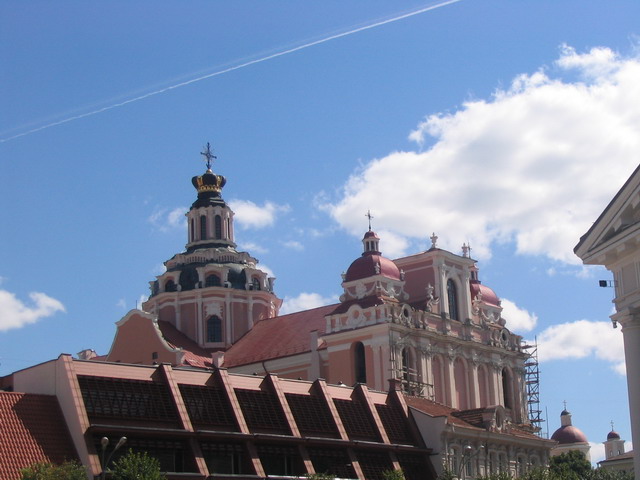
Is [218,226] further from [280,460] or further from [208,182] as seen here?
[280,460]

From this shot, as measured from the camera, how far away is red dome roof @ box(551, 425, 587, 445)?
140 meters

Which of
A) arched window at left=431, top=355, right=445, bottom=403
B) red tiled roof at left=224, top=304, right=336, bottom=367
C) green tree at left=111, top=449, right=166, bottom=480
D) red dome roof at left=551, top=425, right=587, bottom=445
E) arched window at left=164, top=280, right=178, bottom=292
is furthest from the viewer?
red dome roof at left=551, top=425, right=587, bottom=445

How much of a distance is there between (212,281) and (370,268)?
2052 cm

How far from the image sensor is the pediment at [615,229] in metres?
36.0

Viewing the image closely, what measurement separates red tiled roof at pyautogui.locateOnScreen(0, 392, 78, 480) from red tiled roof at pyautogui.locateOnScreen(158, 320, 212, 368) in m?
38.4

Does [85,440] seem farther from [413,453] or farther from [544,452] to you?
[544,452]

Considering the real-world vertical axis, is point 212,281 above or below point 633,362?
above

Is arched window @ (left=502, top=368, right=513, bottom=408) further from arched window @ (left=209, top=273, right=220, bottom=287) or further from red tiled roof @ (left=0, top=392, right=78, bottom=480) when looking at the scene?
red tiled roof @ (left=0, top=392, right=78, bottom=480)

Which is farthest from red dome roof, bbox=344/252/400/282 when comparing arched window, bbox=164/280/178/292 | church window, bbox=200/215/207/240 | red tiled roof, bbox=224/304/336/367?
church window, bbox=200/215/207/240

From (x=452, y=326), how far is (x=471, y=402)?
621cm

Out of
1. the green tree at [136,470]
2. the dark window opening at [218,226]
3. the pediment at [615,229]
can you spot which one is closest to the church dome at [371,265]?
the dark window opening at [218,226]

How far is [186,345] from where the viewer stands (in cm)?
10306

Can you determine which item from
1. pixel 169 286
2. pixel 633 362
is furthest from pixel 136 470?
pixel 169 286

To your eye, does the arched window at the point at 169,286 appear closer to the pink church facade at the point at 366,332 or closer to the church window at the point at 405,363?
the pink church facade at the point at 366,332
